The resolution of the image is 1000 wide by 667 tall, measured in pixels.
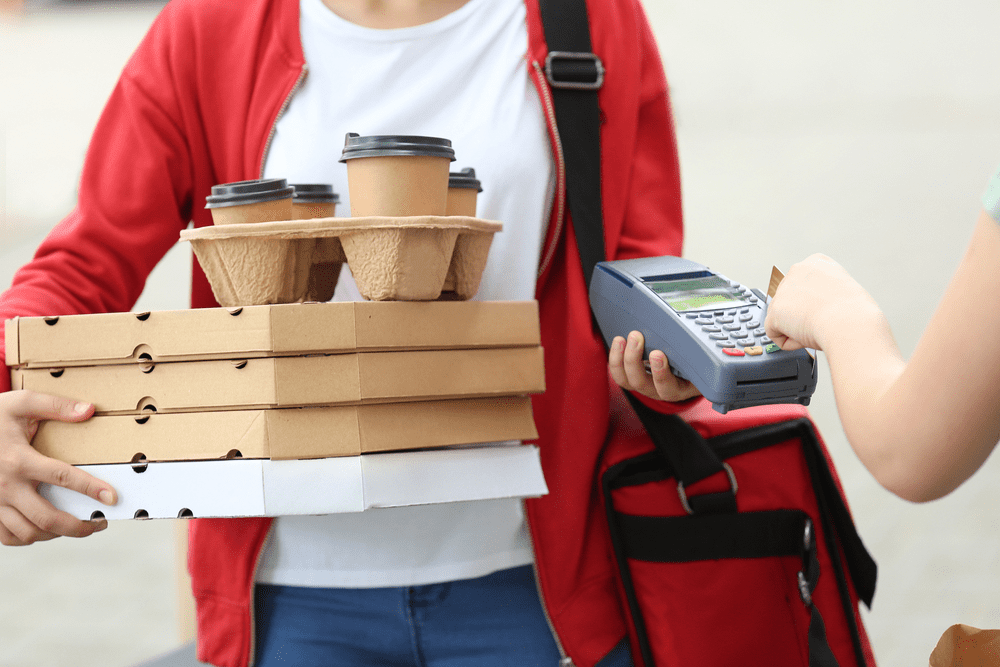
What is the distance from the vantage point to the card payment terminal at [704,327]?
0.79m

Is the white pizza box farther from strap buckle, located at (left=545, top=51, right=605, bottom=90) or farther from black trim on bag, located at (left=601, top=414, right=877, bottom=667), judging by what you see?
strap buckle, located at (left=545, top=51, right=605, bottom=90)

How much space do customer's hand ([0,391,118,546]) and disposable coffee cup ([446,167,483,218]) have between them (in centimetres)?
39

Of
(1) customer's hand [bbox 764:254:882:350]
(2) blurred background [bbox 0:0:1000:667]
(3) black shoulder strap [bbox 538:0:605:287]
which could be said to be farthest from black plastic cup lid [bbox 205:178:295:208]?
(2) blurred background [bbox 0:0:1000:667]

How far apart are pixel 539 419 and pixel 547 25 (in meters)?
0.45

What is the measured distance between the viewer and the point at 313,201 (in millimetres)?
924

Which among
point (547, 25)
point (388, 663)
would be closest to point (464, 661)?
point (388, 663)

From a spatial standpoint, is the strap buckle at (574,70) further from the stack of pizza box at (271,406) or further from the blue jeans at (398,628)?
the blue jeans at (398,628)

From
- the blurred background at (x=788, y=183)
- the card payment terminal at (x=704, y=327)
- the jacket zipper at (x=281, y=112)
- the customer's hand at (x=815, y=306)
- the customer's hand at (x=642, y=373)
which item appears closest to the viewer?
the customer's hand at (x=815, y=306)

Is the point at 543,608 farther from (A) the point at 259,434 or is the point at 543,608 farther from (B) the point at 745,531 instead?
(A) the point at 259,434

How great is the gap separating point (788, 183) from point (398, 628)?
5.53 metres

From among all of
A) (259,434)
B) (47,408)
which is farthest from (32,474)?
(259,434)

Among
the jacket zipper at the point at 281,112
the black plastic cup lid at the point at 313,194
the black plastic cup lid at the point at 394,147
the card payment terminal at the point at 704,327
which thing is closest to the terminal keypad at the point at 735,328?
the card payment terminal at the point at 704,327

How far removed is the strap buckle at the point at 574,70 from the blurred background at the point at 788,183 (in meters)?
0.60

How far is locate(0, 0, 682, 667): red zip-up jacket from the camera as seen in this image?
0.99m
